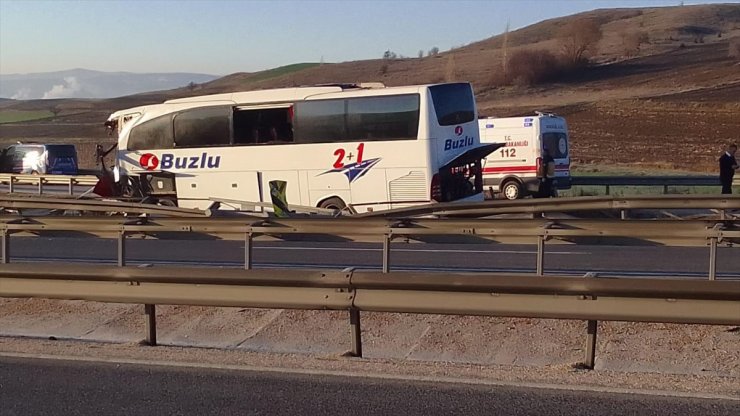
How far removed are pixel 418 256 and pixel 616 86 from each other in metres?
69.2

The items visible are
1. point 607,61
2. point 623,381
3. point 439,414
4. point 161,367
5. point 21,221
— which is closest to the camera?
point 439,414

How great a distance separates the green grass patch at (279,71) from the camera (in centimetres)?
12038

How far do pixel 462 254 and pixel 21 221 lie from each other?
698 cm

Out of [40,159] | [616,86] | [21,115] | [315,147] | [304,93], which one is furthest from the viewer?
[21,115]

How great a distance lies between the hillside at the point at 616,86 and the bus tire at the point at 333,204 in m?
27.4

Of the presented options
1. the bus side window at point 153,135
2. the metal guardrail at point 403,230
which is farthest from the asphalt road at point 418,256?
the bus side window at point 153,135

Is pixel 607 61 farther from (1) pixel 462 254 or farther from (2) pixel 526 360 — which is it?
(2) pixel 526 360

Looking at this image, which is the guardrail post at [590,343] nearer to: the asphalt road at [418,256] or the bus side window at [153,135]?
the asphalt road at [418,256]

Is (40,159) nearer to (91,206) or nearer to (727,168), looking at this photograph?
(91,206)

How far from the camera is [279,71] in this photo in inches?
4948

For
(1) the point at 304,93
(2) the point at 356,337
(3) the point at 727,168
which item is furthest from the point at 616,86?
(2) the point at 356,337

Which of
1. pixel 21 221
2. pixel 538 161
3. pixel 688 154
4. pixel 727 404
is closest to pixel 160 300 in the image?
pixel 727 404

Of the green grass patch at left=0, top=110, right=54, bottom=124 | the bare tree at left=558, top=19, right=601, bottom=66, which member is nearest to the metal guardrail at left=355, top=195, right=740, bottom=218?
the bare tree at left=558, top=19, right=601, bottom=66

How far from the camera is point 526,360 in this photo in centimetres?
898
